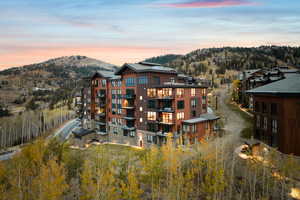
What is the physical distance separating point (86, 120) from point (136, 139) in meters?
30.3

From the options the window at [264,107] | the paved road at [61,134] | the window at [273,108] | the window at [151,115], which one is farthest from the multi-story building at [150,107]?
the paved road at [61,134]

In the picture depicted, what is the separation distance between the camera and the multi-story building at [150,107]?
1826 inches

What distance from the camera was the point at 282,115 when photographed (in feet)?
102

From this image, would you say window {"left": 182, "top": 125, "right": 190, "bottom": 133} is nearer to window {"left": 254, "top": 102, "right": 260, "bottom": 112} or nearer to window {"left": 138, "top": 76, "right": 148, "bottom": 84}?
window {"left": 254, "top": 102, "right": 260, "bottom": 112}

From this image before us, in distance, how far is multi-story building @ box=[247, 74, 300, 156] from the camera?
29734mm

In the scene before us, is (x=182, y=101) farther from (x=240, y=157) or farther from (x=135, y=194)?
(x=135, y=194)

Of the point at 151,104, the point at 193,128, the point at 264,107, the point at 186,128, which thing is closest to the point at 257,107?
the point at 264,107

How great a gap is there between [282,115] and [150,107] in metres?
30.2

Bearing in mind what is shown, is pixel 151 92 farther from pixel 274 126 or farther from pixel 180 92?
pixel 274 126

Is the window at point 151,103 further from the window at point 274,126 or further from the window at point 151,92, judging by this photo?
the window at point 274,126

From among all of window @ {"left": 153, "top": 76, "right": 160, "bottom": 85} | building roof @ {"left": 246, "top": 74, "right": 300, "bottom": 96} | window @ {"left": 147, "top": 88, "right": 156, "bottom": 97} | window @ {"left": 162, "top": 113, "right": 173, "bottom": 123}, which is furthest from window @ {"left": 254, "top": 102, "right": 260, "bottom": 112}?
window @ {"left": 153, "top": 76, "right": 160, "bottom": 85}

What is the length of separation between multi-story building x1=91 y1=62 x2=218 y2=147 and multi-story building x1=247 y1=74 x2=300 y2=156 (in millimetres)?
14623

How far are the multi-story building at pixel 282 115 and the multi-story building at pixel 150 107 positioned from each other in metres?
14.6

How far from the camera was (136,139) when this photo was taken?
5528 centimetres
